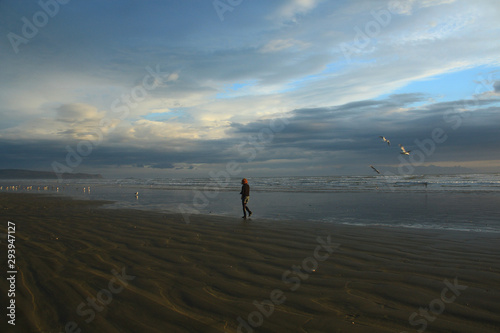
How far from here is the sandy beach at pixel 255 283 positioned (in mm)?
4016

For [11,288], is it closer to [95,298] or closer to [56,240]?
[95,298]

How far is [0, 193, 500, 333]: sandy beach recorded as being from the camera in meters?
4.02

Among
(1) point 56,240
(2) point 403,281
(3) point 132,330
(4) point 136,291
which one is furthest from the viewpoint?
(1) point 56,240

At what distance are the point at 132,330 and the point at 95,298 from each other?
1265mm

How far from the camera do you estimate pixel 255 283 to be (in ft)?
17.9

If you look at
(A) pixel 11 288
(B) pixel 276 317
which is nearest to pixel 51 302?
(A) pixel 11 288

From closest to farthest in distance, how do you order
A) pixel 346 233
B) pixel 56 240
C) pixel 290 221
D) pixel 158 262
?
pixel 158 262 < pixel 56 240 < pixel 346 233 < pixel 290 221

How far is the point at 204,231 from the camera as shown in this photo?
10883 mm

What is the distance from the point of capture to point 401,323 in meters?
3.96

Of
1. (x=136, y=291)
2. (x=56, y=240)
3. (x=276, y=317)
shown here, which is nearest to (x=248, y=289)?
(x=276, y=317)

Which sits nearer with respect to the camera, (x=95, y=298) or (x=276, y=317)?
(x=276, y=317)

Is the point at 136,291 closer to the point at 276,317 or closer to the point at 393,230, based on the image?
the point at 276,317

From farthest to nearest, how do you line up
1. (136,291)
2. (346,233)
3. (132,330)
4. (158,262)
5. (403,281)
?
(346,233)
(158,262)
(403,281)
(136,291)
(132,330)

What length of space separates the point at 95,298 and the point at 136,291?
1.95 feet
